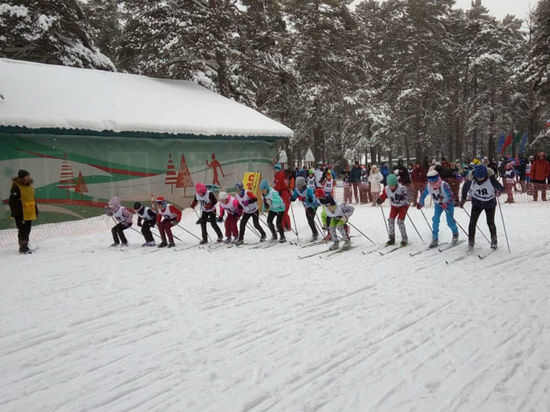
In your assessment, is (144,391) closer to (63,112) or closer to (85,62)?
(63,112)

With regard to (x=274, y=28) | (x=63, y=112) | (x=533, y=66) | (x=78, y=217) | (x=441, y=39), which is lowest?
(x=78, y=217)

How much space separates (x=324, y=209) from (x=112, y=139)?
8037 mm

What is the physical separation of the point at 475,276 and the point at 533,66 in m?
23.5

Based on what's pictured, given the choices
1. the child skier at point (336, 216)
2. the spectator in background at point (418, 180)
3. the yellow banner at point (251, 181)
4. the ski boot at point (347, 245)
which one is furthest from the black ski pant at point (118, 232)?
the spectator in background at point (418, 180)

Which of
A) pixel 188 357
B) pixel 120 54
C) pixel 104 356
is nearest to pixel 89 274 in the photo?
pixel 104 356

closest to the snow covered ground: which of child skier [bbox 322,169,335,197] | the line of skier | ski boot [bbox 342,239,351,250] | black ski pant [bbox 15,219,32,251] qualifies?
ski boot [bbox 342,239,351,250]

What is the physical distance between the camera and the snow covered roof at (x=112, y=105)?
12.1m

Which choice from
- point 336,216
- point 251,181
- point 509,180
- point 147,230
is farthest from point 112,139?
point 509,180

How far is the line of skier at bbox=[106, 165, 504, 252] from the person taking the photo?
327 inches

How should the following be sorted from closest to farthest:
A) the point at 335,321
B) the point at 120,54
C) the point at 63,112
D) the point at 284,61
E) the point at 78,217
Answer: the point at 335,321 < the point at 63,112 < the point at 78,217 < the point at 120,54 < the point at 284,61

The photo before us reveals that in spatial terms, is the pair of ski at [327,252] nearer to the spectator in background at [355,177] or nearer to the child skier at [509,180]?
the spectator in background at [355,177]

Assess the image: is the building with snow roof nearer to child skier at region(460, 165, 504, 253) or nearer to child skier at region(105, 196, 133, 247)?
child skier at region(105, 196, 133, 247)

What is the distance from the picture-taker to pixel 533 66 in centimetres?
2427

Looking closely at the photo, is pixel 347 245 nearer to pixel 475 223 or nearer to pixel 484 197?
pixel 475 223
